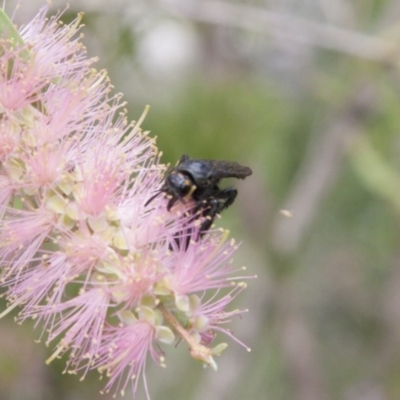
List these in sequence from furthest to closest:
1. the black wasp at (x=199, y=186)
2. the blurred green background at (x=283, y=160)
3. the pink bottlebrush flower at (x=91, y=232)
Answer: the blurred green background at (x=283, y=160), the black wasp at (x=199, y=186), the pink bottlebrush flower at (x=91, y=232)

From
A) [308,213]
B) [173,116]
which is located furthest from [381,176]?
[173,116]

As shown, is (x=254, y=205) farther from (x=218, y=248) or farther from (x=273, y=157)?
(x=218, y=248)

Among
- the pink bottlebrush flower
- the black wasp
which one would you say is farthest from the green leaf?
the black wasp

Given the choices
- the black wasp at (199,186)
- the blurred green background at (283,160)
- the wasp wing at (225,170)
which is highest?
the blurred green background at (283,160)

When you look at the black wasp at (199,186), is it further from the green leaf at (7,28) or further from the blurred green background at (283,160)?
the blurred green background at (283,160)

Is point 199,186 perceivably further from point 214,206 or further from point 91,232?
point 91,232

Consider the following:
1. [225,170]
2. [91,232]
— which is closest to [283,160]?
[225,170]

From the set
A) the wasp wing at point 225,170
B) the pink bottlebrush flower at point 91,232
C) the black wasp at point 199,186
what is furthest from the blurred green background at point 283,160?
the pink bottlebrush flower at point 91,232

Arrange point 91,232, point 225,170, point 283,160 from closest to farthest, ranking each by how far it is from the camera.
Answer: point 91,232 < point 225,170 < point 283,160
